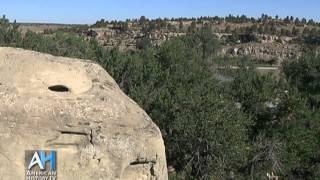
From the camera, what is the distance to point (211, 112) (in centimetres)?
3244

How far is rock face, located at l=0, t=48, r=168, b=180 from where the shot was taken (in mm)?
9414

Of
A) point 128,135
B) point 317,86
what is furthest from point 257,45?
point 128,135

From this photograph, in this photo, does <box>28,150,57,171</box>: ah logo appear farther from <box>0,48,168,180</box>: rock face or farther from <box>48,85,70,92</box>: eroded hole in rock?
<box>48,85,70,92</box>: eroded hole in rock

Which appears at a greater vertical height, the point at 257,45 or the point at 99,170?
the point at 257,45

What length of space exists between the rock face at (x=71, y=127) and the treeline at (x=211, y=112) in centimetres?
1834

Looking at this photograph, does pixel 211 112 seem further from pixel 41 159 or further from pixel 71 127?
pixel 41 159

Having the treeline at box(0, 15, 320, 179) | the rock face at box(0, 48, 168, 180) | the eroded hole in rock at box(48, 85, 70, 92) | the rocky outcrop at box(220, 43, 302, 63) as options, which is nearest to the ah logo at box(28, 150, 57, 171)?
the rock face at box(0, 48, 168, 180)

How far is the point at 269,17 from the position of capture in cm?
19362

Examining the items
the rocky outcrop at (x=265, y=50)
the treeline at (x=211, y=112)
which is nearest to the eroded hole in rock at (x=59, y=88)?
the treeline at (x=211, y=112)

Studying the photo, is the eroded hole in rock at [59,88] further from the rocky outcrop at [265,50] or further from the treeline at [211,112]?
the rocky outcrop at [265,50]

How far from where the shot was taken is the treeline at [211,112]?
31.0 m

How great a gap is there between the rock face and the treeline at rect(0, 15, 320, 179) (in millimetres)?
18345

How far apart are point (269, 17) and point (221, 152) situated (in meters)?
169

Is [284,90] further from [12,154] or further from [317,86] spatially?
[12,154]
